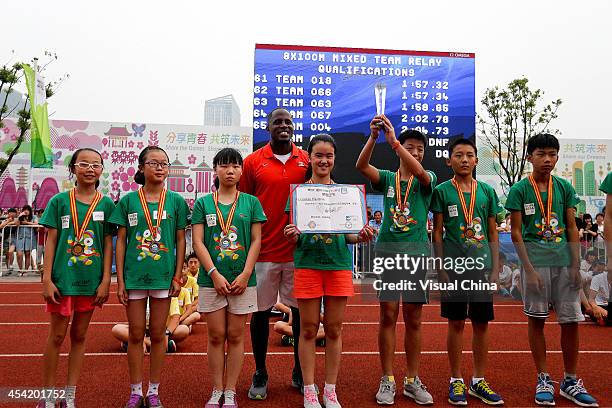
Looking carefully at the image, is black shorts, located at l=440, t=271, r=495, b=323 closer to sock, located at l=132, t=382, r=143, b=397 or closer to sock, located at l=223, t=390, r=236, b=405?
sock, located at l=223, t=390, r=236, b=405

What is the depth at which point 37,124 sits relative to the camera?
11.4 meters

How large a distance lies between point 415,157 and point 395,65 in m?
8.05

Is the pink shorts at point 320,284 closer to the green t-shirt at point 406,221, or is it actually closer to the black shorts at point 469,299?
the green t-shirt at point 406,221

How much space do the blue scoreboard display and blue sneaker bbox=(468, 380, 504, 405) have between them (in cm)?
786

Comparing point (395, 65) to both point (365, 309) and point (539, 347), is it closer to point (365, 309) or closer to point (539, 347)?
point (365, 309)

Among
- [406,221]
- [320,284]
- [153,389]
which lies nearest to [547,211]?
[406,221]

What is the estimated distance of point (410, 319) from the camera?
144 inches

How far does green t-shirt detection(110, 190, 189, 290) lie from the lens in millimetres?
3330

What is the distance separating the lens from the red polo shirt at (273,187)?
12.6 feet

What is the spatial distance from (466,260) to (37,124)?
10765 millimetres

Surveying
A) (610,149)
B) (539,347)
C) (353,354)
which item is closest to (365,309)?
(353,354)

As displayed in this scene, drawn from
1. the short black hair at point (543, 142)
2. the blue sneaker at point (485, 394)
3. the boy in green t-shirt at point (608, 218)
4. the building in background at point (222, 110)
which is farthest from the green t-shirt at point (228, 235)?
the building in background at point (222, 110)

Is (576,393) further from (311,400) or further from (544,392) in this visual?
(311,400)

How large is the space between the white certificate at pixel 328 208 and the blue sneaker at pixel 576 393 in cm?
191
